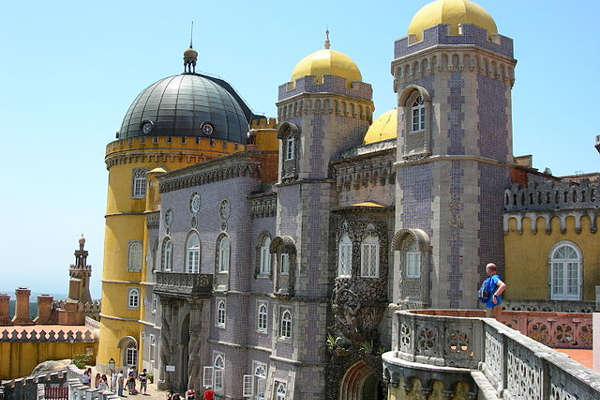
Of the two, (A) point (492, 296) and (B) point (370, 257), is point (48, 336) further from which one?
(A) point (492, 296)

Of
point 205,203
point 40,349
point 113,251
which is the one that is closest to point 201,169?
point 205,203

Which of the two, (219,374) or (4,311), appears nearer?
(219,374)

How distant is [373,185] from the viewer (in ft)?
78.9

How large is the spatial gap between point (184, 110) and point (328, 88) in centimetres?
1809

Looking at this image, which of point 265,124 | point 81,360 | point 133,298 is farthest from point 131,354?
point 265,124

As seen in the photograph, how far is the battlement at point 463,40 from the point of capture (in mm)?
20406

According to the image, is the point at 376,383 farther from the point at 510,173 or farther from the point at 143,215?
the point at 143,215

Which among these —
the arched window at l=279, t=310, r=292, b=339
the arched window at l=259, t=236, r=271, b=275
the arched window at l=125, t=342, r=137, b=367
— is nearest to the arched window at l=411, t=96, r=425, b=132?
the arched window at l=279, t=310, r=292, b=339

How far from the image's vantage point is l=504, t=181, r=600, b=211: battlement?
18766 millimetres

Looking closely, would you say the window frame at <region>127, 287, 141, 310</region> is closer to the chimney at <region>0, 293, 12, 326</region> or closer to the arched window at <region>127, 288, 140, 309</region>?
the arched window at <region>127, 288, 140, 309</region>

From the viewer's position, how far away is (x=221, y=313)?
32594 millimetres

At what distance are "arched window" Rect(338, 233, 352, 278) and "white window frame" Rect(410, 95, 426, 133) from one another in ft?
17.4

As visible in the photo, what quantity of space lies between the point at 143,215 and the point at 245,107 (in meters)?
12.7

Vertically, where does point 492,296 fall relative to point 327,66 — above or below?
below
